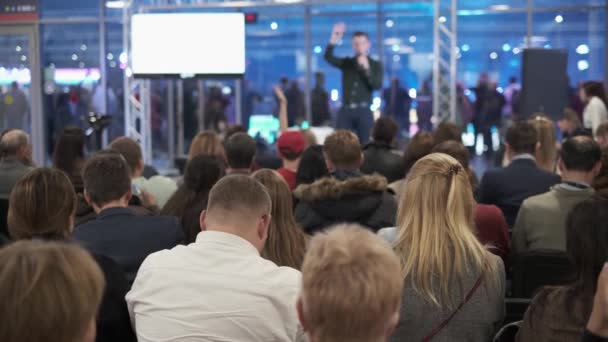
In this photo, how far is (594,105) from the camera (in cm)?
991

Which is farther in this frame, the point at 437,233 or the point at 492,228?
the point at 492,228

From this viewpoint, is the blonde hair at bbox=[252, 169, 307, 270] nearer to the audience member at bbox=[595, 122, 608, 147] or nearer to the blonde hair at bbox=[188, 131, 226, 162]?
the blonde hair at bbox=[188, 131, 226, 162]

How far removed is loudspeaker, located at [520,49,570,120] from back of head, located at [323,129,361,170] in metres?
5.96

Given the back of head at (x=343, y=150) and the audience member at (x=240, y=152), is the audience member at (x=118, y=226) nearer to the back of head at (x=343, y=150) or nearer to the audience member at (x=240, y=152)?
the back of head at (x=343, y=150)

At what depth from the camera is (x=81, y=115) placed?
50.7 ft

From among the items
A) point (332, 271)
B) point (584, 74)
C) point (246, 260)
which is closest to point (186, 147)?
point (584, 74)

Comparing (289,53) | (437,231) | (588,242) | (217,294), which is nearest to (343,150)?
(437,231)

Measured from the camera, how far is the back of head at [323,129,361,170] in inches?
196

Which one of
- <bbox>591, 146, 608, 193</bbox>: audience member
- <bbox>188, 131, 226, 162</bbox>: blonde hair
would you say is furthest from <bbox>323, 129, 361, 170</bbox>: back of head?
<bbox>188, 131, 226, 162</bbox>: blonde hair

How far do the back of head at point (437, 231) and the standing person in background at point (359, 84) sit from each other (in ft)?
23.4

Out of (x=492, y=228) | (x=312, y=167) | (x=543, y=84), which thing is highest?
(x=543, y=84)

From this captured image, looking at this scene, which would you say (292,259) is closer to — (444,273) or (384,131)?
(444,273)

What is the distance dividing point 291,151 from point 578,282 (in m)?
3.72

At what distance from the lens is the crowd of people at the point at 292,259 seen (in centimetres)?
153
